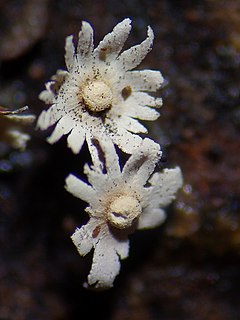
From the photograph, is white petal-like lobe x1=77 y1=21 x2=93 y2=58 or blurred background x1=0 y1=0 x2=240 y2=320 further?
blurred background x1=0 y1=0 x2=240 y2=320

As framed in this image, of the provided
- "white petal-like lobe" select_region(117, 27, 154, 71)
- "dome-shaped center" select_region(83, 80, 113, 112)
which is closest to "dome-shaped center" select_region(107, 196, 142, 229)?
"dome-shaped center" select_region(83, 80, 113, 112)

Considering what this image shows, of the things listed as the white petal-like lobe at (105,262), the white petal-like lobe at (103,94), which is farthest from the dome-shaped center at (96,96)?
the white petal-like lobe at (105,262)

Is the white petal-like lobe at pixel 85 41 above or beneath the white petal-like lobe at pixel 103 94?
above

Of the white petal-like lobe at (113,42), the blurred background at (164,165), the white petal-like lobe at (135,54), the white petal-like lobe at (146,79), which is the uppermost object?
the white petal-like lobe at (113,42)

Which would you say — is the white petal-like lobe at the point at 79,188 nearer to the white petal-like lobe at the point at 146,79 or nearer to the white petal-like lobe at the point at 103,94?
the white petal-like lobe at the point at 103,94

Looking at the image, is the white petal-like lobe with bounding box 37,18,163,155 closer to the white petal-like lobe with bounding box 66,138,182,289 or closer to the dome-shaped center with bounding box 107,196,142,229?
the white petal-like lobe with bounding box 66,138,182,289

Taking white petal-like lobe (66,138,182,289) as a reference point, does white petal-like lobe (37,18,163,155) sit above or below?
above

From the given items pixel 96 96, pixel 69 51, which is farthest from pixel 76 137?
pixel 69 51
